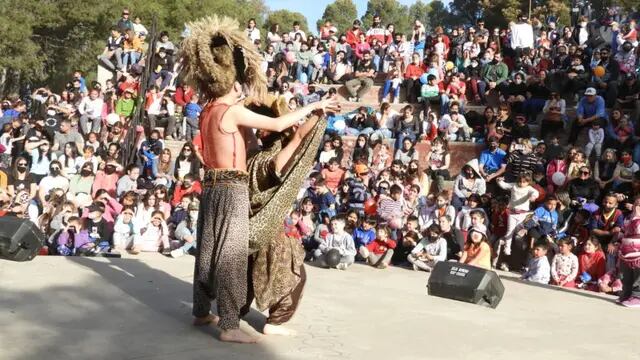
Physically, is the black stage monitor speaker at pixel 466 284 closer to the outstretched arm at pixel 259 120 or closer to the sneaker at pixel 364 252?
the outstretched arm at pixel 259 120

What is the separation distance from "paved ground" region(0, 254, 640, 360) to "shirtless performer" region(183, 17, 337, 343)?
342 millimetres

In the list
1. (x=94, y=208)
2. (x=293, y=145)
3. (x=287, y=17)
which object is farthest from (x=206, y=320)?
(x=287, y=17)

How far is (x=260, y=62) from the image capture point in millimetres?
5574

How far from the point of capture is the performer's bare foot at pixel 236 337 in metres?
5.29

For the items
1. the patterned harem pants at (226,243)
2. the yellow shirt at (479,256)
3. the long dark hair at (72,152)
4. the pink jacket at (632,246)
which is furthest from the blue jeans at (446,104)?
the patterned harem pants at (226,243)

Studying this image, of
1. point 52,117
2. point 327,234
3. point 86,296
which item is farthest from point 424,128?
point 86,296

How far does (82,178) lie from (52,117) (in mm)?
2834

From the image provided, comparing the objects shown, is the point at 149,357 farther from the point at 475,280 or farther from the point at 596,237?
the point at 596,237

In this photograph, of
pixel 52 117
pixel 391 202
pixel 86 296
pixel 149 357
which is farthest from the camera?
pixel 52 117

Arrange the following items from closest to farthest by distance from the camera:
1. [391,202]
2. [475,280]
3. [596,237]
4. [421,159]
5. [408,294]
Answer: [475,280]
[408,294]
[596,237]
[391,202]
[421,159]

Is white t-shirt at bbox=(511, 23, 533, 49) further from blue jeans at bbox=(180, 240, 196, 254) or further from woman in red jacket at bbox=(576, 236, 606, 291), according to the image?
blue jeans at bbox=(180, 240, 196, 254)

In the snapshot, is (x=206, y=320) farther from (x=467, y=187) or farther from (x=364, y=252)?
(x=467, y=187)

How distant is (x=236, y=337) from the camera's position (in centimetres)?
529

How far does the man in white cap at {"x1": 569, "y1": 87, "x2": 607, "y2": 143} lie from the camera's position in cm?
1318
